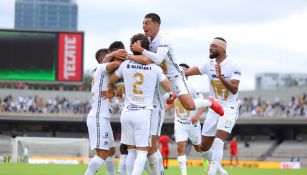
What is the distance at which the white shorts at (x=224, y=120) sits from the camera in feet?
57.1

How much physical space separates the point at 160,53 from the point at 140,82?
867mm

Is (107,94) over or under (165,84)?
under

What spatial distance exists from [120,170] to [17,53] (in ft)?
149

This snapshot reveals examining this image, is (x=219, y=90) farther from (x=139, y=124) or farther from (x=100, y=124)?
(x=139, y=124)

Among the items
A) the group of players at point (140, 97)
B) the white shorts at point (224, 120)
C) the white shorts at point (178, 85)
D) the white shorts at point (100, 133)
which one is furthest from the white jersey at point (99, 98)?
the white shorts at point (224, 120)

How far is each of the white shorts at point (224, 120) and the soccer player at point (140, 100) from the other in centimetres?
350

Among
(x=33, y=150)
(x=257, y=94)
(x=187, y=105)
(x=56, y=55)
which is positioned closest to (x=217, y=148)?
(x=187, y=105)

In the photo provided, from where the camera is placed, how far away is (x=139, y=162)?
14.0 m

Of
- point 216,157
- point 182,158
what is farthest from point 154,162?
point 182,158

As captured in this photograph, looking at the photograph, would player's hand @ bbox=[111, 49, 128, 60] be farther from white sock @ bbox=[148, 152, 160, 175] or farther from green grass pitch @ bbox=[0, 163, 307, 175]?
green grass pitch @ bbox=[0, 163, 307, 175]

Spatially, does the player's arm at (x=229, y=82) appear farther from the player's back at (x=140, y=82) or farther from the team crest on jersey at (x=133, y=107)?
the team crest on jersey at (x=133, y=107)

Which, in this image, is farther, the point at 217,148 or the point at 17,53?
the point at 17,53

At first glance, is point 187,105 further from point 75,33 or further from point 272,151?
point 272,151

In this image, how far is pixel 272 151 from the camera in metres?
65.5
